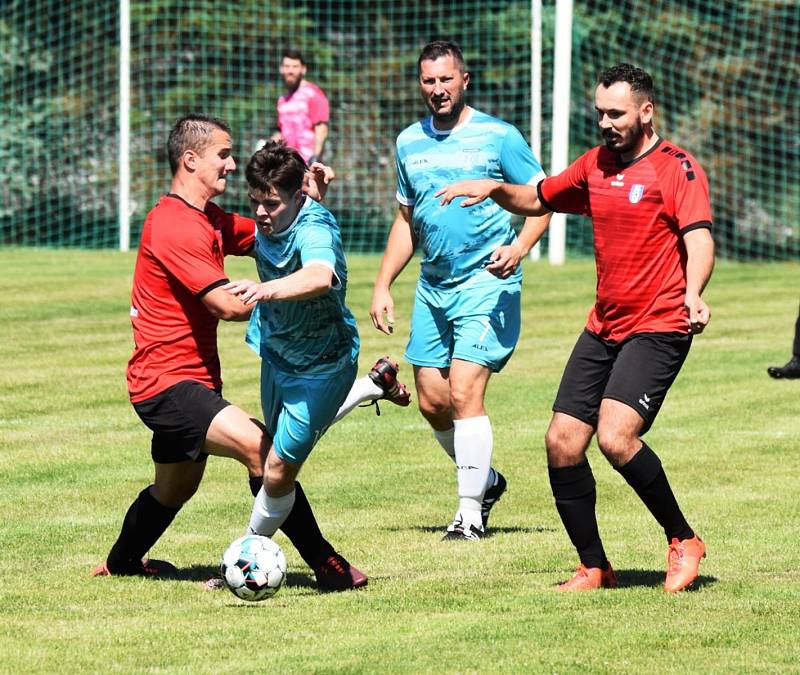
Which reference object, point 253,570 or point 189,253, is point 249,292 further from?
point 253,570

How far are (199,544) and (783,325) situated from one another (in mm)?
10474

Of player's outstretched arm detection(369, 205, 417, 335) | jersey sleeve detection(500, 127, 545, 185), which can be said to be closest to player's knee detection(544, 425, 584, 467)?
jersey sleeve detection(500, 127, 545, 185)

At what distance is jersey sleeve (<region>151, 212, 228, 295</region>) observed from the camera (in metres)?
6.71

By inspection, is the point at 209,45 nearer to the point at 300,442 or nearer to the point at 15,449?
the point at 15,449

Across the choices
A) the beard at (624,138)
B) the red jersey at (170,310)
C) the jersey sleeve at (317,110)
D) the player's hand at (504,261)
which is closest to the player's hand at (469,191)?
the player's hand at (504,261)

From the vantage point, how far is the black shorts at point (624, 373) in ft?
21.9

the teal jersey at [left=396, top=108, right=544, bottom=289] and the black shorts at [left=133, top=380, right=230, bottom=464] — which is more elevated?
the teal jersey at [left=396, top=108, right=544, bottom=289]

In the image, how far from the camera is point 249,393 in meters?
13.1

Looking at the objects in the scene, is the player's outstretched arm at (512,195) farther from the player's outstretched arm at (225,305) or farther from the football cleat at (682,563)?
the football cleat at (682,563)

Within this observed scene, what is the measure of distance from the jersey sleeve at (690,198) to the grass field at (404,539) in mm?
1525

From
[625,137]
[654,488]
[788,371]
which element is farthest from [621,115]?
[788,371]

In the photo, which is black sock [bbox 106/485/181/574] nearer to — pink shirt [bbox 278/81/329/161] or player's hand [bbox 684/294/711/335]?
player's hand [bbox 684/294/711/335]

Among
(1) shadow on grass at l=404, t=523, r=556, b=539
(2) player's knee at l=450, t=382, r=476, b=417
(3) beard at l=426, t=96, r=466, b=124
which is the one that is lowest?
(1) shadow on grass at l=404, t=523, r=556, b=539

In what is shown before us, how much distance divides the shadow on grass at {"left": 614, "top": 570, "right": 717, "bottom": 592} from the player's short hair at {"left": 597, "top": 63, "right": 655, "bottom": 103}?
2.06 meters
